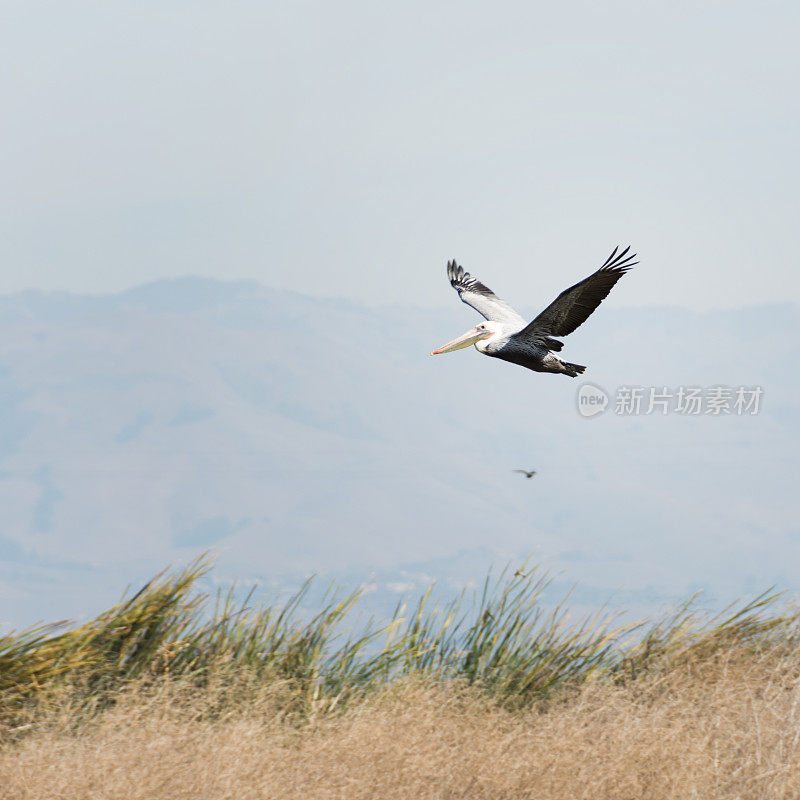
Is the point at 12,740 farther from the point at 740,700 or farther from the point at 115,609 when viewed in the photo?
the point at 740,700

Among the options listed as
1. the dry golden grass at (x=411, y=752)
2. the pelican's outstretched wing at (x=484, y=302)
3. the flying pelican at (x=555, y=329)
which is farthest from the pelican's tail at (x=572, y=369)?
the dry golden grass at (x=411, y=752)

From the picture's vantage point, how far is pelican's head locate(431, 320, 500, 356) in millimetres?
6555

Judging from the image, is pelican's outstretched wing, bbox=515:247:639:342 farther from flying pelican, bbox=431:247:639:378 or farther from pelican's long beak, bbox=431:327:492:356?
pelican's long beak, bbox=431:327:492:356

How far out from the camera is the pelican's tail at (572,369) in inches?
241

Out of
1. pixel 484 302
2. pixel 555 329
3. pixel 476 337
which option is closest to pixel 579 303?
pixel 555 329

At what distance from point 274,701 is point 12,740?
1.63 metres

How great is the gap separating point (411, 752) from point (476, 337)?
9.60ft

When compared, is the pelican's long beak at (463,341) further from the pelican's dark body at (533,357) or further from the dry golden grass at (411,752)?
the dry golden grass at (411,752)

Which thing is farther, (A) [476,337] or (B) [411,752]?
(A) [476,337]

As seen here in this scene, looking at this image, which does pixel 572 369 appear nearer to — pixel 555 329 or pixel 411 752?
pixel 555 329

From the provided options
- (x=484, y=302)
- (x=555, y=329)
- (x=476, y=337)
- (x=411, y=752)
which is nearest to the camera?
(x=411, y=752)

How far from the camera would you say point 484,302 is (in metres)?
8.12

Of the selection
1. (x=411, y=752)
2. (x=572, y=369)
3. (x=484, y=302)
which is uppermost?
(x=484, y=302)

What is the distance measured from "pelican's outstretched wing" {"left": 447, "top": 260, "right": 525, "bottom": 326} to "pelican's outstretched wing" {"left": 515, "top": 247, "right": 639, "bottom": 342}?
0.97 m
